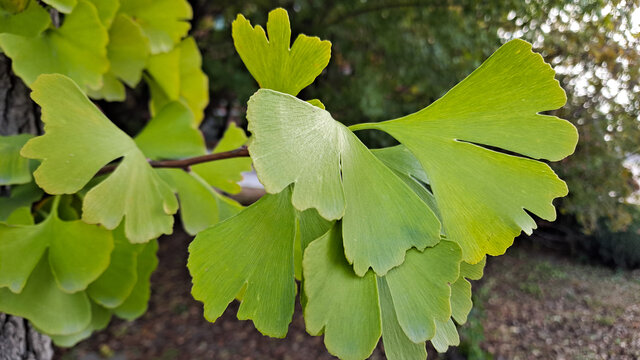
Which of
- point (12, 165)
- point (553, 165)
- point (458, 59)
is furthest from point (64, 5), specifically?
point (458, 59)

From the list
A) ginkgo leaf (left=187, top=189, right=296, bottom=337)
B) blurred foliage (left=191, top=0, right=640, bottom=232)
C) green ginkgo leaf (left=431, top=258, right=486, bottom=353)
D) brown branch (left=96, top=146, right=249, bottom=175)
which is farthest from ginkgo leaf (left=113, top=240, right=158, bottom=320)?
blurred foliage (left=191, top=0, right=640, bottom=232)

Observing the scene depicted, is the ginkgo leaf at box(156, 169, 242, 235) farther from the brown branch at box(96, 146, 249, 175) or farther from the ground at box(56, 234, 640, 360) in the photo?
the ground at box(56, 234, 640, 360)

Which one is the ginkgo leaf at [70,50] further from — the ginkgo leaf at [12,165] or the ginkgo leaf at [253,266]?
the ginkgo leaf at [253,266]

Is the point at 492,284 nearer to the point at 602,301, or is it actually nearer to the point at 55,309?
the point at 602,301

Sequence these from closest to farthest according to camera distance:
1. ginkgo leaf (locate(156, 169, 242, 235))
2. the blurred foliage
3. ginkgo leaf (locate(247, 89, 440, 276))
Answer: ginkgo leaf (locate(247, 89, 440, 276)), ginkgo leaf (locate(156, 169, 242, 235)), the blurred foliage

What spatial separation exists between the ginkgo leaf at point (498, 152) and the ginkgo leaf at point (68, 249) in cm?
26

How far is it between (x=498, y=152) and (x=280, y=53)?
139mm

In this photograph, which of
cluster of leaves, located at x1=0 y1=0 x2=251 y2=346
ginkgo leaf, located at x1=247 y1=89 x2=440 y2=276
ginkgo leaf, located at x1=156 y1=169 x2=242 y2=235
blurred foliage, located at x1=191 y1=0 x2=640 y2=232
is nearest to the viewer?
ginkgo leaf, located at x1=247 y1=89 x2=440 y2=276

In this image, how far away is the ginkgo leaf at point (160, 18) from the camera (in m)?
0.49

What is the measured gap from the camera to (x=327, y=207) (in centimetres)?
22


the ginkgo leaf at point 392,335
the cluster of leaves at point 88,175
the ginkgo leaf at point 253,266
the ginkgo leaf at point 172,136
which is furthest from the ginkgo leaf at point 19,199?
the ginkgo leaf at point 392,335

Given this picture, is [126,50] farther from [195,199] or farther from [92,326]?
[92,326]

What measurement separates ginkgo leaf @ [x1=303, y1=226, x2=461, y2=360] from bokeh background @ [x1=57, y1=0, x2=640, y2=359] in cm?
22

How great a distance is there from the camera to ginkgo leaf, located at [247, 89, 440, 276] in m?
0.21
